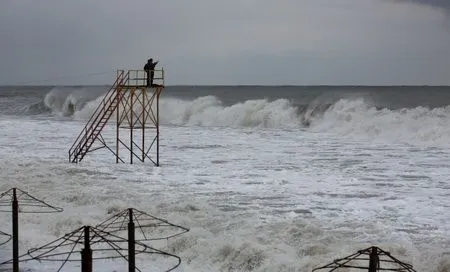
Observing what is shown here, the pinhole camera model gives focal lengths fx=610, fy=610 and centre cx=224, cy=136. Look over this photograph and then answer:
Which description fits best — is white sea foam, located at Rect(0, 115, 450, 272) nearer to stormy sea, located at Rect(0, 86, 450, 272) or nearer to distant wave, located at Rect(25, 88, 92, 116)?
stormy sea, located at Rect(0, 86, 450, 272)

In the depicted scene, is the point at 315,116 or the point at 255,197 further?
the point at 315,116

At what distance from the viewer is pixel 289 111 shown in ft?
185

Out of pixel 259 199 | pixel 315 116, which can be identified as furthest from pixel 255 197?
pixel 315 116

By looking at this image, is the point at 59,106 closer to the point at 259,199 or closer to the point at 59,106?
the point at 59,106

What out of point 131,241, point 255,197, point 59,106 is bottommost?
point 255,197

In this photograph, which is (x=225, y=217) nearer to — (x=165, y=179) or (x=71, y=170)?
(x=165, y=179)

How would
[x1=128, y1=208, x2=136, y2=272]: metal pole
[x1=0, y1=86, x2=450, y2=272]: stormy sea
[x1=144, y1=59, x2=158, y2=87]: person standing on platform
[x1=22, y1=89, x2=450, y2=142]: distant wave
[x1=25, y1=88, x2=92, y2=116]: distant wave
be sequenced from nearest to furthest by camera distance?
→ 1. [x1=128, y1=208, x2=136, y2=272]: metal pole
2. [x1=0, y1=86, x2=450, y2=272]: stormy sea
3. [x1=144, y1=59, x2=158, y2=87]: person standing on platform
4. [x1=22, y1=89, x2=450, y2=142]: distant wave
5. [x1=25, y1=88, x2=92, y2=116]: distant wave

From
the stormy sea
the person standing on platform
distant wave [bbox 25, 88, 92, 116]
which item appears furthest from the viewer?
distant wave [bbox 25, 88, 92, 116]

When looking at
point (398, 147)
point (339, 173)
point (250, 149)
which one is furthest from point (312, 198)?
point (398, 147)

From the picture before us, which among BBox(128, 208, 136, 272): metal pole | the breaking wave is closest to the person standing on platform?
BBox(128, 208, 136, 272): metal pole

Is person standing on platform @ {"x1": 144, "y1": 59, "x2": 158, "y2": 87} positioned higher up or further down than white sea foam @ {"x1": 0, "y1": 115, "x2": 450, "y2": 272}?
higher up

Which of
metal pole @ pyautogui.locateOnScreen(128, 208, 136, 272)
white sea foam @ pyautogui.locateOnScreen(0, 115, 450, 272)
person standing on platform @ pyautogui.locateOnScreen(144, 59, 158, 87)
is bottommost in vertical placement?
white sea foam @ pyautogui.locateOnScreen(0, 115, 450, 272)

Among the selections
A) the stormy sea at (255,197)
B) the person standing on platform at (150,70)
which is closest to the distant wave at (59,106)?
the stormy sea at (255,197)

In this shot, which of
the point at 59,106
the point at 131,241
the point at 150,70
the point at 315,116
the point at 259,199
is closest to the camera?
the point at 131,241
